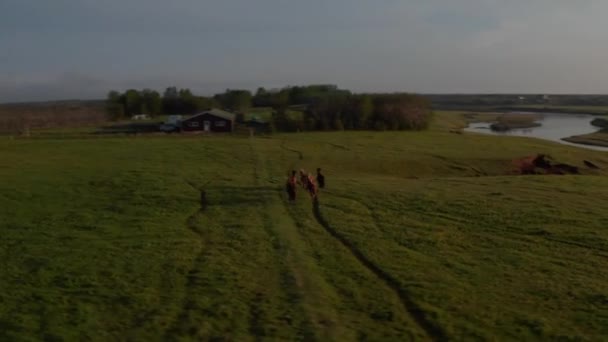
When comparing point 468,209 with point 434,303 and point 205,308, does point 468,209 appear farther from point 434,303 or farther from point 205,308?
point 205,308

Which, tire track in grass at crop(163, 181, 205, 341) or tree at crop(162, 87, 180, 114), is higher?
tree at crop(162, 87, 180, 114)

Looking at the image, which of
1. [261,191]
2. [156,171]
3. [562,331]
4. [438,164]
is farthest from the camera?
[438,164]

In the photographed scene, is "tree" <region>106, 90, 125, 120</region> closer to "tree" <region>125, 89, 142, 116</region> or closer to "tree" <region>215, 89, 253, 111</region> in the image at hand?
"tree" <region>125, 89, 142, 116</region>

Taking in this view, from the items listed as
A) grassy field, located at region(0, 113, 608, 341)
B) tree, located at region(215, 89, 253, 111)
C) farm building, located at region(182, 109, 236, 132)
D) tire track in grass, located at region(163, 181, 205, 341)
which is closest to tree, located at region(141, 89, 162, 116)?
tree, located at region(215, 89, 253, 111)

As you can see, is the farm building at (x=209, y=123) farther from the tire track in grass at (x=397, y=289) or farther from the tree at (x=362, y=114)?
the tire track in grass at (x=397, y=289)

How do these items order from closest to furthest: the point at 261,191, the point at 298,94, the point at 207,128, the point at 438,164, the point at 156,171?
the point at 261,191 < the point at 156,171 < the point at 438,164 < the point at 207,128 < the point at 298,94

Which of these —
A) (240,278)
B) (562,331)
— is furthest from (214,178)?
(562,331)
